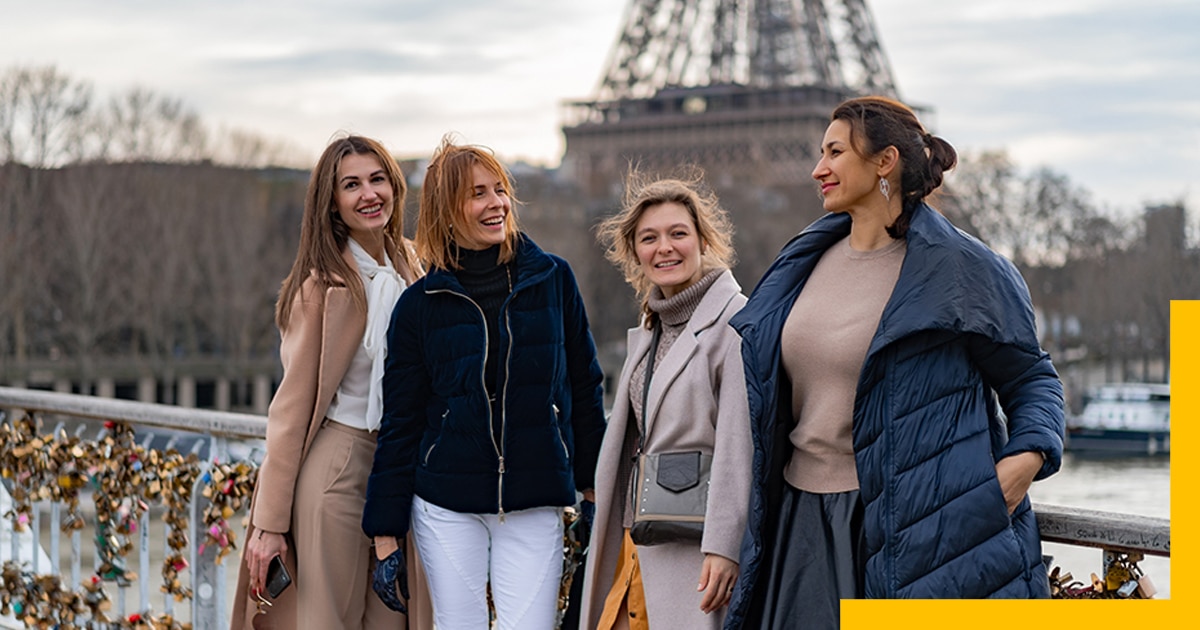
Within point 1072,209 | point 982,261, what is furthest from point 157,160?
point 982,261

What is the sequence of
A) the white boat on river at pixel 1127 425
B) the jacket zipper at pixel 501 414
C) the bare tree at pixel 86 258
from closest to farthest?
the jacket zipper at pixel 501 414 → the white boat on river at pixel 1127 425 → the bare tree at pixel 86 258

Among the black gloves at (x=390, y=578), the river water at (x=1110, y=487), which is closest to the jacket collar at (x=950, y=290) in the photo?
the black gloves at (x=390, y=578)

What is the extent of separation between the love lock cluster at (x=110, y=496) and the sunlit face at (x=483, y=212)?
4.66ft

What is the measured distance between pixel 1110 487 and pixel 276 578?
3138 centimetres

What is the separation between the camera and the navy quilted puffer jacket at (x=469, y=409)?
347cm

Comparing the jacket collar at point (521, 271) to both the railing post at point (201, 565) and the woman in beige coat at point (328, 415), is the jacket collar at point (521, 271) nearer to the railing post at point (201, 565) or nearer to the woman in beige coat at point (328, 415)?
the woman in beige coat at point (328, 415)

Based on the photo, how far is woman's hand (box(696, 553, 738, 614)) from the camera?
10.0ft

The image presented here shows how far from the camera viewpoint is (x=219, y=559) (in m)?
4.66

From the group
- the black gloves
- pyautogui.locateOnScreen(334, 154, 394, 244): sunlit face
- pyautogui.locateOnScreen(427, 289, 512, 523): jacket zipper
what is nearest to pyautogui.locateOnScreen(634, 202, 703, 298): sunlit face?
pyautogui.locateOnScreen(427, 289, 512, 523): jacket zipper

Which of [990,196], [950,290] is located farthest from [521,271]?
[990,196]

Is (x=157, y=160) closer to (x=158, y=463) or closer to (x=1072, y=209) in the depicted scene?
(x=1072, y=209)

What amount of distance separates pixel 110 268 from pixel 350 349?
39.8 meters

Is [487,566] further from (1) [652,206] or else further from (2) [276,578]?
(1) [652,206]

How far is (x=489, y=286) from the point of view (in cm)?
354
